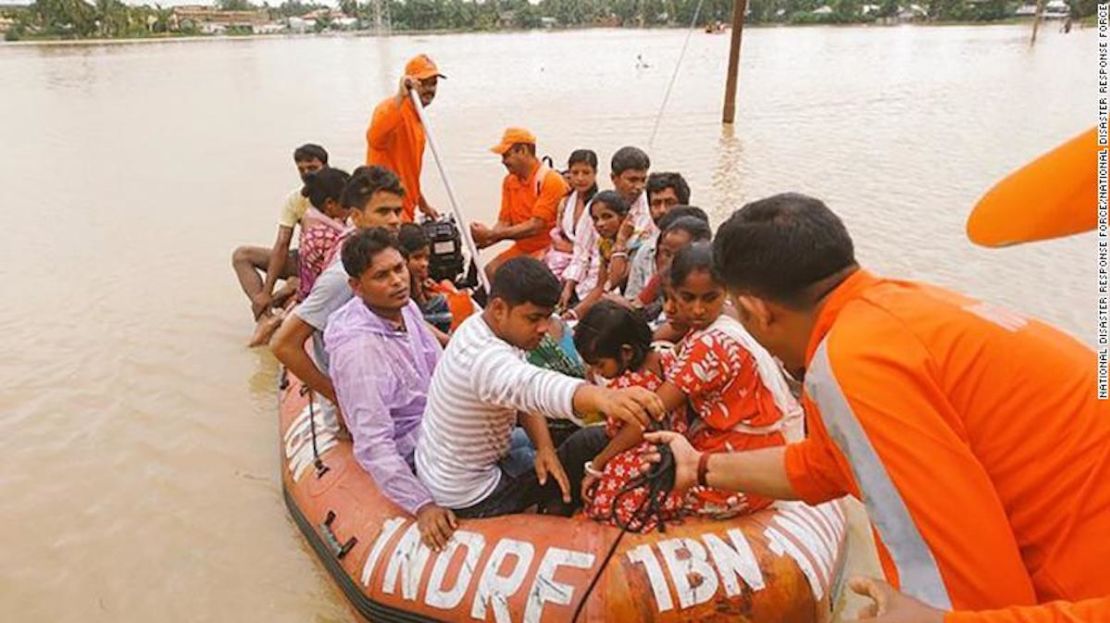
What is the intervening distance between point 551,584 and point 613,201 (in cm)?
264

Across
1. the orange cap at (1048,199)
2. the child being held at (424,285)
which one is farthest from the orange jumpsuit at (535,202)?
the orange cap at (1048,199)

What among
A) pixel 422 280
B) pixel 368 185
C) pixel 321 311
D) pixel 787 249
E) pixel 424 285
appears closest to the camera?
pixel 787 249

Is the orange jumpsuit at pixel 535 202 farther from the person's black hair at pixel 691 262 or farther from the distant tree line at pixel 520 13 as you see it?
the distant tree line at pixel 520 13

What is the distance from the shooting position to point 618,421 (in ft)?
9.26

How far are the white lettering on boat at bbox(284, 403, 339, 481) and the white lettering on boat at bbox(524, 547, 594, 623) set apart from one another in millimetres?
1370

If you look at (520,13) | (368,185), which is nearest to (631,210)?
(368,185)

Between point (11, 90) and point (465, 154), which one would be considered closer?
point (465, 154)

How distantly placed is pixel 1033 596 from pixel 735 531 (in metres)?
1.41

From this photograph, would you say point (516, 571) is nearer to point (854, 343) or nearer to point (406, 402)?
point (406, 402)

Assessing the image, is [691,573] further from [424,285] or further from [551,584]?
[424,285]

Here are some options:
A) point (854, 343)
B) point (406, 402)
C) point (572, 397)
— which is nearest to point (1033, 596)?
point (854, 343)

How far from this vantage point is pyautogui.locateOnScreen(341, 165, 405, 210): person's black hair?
396cm

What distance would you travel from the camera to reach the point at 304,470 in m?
3.64

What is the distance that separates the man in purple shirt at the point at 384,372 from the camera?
2.94 meters
